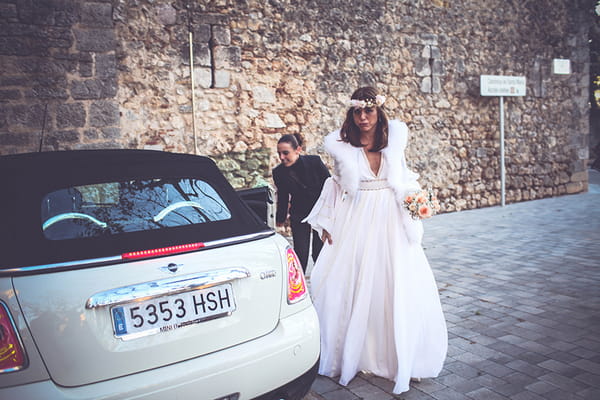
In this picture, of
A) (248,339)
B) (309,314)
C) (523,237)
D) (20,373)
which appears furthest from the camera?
(523,237)

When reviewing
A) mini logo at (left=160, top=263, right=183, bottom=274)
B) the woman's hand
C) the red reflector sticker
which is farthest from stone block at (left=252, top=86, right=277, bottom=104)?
mini logo at (left=160, top=263, right=183, bottom=274)

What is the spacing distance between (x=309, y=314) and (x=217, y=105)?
19.7ft

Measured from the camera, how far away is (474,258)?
21.2 feet

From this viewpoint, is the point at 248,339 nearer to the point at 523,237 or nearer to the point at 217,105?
the point at 217,105

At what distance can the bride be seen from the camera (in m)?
3.06

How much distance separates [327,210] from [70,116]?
456 cm

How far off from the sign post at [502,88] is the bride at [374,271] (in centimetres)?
888

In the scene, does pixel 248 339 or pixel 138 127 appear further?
pixel 138 127

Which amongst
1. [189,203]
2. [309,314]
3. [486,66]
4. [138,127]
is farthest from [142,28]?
[486,66]

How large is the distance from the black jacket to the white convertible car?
214 cm

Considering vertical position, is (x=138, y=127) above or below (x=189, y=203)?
above

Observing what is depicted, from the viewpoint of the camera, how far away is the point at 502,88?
37.5ft

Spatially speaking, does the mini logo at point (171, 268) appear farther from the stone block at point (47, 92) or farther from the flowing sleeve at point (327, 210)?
the stone block at point (47, 92)

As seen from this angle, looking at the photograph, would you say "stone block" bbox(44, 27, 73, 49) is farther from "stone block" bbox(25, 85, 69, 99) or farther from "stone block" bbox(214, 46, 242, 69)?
"stone block" bbox(214, 46, 242, 69)
